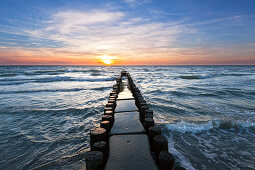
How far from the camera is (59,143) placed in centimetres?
414

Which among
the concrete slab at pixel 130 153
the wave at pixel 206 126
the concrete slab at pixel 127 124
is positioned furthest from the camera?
the wave at pixel 206 126

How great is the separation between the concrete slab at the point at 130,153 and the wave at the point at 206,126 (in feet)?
8.09

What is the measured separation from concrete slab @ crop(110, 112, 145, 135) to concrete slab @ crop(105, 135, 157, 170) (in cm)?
23

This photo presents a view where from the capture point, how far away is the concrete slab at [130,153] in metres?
2.41

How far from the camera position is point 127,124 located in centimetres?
392

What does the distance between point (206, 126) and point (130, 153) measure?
4.15 m

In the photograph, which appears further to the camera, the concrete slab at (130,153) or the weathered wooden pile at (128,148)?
the concrete slab at (130,153)

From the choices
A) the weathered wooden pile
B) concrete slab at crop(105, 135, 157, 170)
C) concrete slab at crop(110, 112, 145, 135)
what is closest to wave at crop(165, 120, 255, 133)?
concrete slab at crop(110, 112, 145, 135)

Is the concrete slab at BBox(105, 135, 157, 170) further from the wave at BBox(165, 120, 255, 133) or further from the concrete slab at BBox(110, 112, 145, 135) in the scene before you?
the wave at BBox(165, 120, 255, 133)

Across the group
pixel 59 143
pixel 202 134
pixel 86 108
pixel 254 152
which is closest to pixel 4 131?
pixel 59 143

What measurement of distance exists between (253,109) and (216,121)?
3.69 meters

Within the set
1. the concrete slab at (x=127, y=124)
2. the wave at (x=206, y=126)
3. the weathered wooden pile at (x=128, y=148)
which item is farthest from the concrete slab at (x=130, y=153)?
the wave at (x=206, y=126)

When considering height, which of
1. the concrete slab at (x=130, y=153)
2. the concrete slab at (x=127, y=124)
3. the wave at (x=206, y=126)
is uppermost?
the concrete slab at (x=127, y=124)

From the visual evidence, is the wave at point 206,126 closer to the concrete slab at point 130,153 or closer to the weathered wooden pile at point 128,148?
the weathered wooden pile at point 128,148
